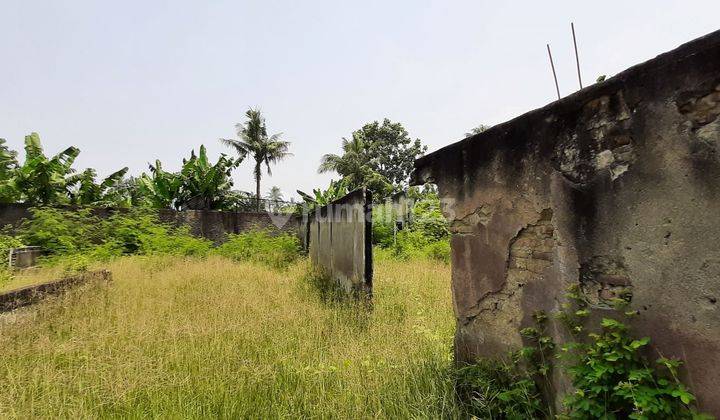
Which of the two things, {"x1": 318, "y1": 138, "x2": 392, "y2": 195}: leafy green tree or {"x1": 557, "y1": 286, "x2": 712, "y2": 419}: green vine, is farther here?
{"x1": 318, "y1": 138, "x2": 392, "y2": 195}: leafy green tree

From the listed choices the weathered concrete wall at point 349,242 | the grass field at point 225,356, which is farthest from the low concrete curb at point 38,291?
the weathered concrete wall at point 349,242

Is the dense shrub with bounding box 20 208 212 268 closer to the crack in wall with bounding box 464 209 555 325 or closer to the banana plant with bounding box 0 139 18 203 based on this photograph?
the banana plant with bounding box 0 139 18 203

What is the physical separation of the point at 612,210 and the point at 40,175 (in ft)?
51.6

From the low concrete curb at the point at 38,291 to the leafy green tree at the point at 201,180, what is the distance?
918 cm

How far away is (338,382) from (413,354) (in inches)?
33.1

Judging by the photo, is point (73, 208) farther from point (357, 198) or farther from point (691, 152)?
point (691, 152)

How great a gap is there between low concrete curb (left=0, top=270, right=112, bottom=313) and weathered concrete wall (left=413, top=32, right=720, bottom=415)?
5.60 m

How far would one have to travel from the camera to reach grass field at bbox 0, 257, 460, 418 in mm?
2619

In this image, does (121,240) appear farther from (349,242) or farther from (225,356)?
(225,356)

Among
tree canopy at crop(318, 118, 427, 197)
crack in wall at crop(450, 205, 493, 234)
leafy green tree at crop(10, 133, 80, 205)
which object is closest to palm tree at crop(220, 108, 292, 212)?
tree canopy at crop(318, 118, 427, 197)

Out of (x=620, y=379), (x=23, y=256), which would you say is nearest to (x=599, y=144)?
(x=620, y=379)

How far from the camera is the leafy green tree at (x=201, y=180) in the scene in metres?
14.7

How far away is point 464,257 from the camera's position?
3.01 meters

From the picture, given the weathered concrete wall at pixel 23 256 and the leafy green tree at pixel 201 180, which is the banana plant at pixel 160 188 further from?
the weathered concrete wall at pixel 23 256
